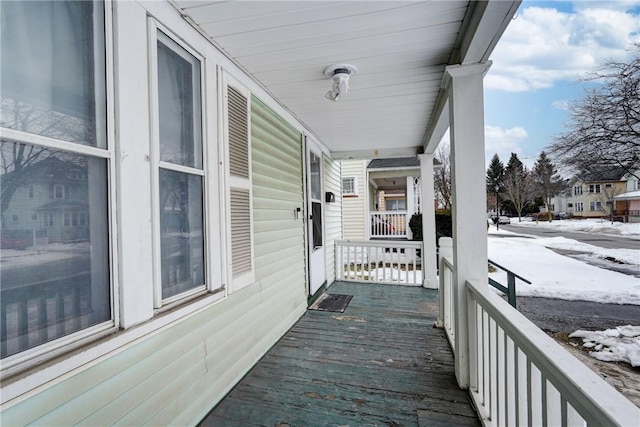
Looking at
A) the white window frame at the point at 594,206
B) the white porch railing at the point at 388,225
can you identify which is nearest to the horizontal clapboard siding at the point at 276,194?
the white porch railing at the point at 388,225

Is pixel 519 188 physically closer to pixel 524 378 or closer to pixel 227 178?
pixel 524 378

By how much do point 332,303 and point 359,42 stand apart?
11.3ft

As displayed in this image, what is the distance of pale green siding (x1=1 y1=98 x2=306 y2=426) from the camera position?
3.76ft

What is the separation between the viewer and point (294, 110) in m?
3.42

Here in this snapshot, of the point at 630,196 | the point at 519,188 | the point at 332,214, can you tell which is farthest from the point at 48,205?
the point at 519,188

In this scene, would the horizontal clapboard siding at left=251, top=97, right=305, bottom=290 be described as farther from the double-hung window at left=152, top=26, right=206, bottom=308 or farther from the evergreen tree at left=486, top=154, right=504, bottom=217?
the evergreen tree at left=486, top=154, right=504, bottom=217

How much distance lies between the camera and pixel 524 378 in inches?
53.9

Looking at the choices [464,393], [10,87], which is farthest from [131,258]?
[464,393]

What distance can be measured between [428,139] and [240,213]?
3210 millimetres

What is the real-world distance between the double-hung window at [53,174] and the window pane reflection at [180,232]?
34 cm

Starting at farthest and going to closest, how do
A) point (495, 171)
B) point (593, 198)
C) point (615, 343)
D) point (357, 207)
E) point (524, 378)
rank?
point (495, 171)
point (593, 198)
point (357, 207)
point (615, 343)
point (524, 378)

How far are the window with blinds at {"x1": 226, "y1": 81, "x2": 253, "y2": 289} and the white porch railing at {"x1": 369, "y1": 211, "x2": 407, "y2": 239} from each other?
7530 millimetres

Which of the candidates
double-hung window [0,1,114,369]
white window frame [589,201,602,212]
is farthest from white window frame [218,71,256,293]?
white window frame [589,201,602,212]

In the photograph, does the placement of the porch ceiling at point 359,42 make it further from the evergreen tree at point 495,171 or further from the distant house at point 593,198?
the evergreen tree at point 495,171
